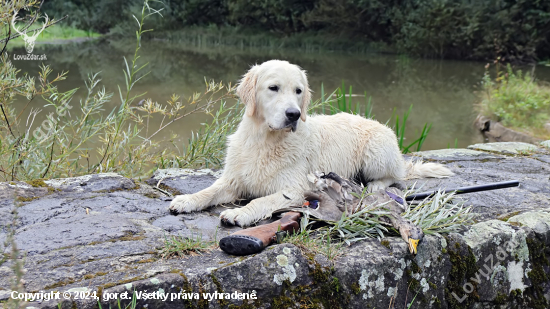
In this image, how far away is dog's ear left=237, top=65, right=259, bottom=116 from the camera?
3.49 m

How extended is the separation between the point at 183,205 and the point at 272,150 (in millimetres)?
777

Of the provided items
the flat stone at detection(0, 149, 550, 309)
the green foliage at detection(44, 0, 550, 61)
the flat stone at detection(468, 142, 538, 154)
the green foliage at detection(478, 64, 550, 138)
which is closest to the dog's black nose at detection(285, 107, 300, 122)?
the flat stone at detection(0, 149, 550, 309)

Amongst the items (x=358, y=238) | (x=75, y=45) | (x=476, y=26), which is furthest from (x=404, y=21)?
(x=358, y=238)

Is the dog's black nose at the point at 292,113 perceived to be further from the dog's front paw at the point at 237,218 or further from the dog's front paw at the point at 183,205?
the dog's front paw at the point at 183,205

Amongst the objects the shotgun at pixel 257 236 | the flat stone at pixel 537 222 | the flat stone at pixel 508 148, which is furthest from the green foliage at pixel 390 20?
the shotgun at pixel 257 236

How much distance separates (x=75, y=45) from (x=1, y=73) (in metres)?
22.1

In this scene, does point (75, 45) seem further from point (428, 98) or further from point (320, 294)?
point (320, 294)

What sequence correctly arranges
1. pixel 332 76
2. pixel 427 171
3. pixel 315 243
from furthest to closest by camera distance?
pixel 332 76, pixel 427 171, pixel 315 243

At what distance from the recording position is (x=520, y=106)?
976 centimetres

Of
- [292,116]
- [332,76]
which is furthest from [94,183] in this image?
[332,76]

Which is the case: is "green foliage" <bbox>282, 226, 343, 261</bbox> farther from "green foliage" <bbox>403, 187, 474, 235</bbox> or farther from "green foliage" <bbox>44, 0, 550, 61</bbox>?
"green foliage" <bbox>44, 0, 550, 61</bbox>

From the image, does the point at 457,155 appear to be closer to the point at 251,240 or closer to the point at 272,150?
the point at 272,150

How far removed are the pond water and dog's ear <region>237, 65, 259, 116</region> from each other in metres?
4.43

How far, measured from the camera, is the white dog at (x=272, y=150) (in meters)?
3.26
